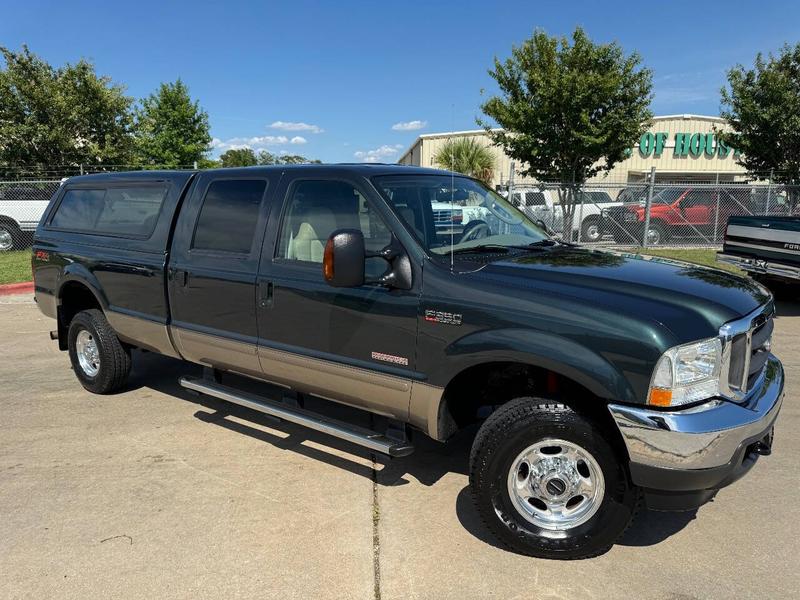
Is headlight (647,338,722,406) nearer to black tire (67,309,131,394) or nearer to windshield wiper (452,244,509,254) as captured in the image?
windshield wiper (452,244,509,254)

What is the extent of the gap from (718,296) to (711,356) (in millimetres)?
426

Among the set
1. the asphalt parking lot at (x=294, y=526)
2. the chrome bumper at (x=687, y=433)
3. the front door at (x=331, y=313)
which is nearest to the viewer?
the chrome bumper at (x=687, y=433)

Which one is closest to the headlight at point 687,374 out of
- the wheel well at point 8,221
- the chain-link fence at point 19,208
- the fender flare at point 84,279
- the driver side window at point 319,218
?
the driver side window at point 319,218

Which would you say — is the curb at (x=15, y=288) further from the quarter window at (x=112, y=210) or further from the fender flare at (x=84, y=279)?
the fender flare at (x=84, y=279)

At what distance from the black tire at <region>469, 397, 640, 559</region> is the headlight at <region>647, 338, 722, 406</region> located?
38 cm

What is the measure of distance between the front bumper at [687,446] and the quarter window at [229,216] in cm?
255

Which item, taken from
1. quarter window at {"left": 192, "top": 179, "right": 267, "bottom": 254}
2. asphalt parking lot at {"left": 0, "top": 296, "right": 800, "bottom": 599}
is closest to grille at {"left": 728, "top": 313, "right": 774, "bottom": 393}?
asphalt parking lot at {"left": 0, "top": 296, "right": 800, "bottom": 599}

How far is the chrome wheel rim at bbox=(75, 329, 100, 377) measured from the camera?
542 centimetres

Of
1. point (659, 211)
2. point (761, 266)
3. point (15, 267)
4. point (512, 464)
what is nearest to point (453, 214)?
point (512, 464)

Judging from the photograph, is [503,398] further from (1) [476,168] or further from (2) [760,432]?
(1) [476,168]

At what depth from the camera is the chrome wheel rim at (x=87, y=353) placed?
5.42 metres

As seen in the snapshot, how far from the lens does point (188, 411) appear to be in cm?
504

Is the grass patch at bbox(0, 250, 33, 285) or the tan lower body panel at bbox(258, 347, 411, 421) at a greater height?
the tan lower body panel at bbox(258, 347, 411, 421)

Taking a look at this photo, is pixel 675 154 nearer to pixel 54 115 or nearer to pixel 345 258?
pixel 54 115
